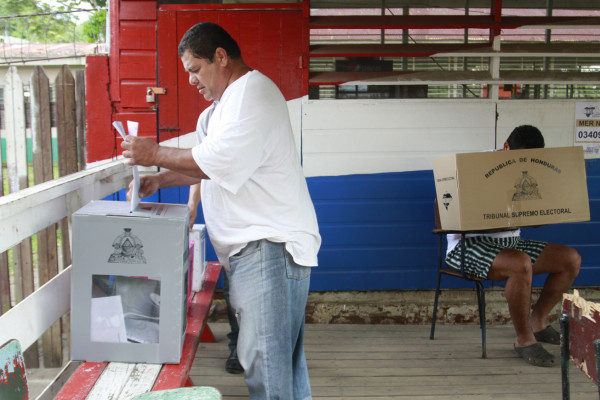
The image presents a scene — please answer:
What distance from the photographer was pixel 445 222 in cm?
352

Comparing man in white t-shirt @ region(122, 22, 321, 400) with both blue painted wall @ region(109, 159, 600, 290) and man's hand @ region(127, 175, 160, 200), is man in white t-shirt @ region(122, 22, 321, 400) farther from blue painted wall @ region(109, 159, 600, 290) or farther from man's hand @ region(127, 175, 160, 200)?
blue painted wall @ region(109, 159, 600, 290)

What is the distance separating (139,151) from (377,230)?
2.46m

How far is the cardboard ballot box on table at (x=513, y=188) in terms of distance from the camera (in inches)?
129

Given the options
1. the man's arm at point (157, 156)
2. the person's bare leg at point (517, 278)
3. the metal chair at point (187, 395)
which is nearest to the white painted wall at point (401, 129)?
the person's bare leg at point (517, 278)

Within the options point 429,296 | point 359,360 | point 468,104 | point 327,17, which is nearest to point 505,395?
point 359,360

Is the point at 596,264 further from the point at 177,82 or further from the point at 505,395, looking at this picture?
the point at 177,82

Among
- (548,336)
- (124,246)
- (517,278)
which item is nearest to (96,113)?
(124,246)

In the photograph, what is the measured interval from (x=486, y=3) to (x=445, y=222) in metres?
1.67

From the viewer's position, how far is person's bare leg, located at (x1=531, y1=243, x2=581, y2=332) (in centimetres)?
359

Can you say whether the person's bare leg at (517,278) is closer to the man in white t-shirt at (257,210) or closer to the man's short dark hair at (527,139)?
the man's short dark hair at (527,139)

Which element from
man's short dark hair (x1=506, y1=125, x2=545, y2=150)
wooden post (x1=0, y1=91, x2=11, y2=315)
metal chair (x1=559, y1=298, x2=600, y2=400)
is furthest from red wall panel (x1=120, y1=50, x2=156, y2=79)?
metal chair (x1=559, y1=298, x2=600, y2=400)

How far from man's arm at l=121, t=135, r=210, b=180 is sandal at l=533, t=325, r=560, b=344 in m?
2.75

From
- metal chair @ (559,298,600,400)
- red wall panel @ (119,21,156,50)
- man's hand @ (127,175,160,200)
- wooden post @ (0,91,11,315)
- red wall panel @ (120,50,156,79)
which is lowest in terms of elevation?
wooden post @ (0,91,11,315)

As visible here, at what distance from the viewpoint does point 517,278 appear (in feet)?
11.2
